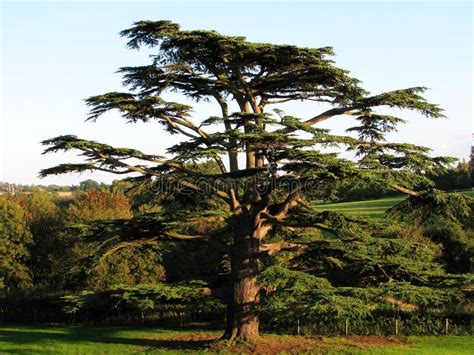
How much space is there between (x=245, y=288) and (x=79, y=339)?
1024 cm

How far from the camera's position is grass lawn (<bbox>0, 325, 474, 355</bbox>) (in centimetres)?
1894

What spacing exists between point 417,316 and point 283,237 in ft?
24.6

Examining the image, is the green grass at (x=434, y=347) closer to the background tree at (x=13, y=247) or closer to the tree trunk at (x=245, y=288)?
the tree trunk at (x=245, y=288)

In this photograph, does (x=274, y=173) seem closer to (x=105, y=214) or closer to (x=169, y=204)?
(x=169, y=204)

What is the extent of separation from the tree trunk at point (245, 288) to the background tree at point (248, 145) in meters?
Result: 0.04

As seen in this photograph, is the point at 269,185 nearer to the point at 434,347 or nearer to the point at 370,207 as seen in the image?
the point at 434,347

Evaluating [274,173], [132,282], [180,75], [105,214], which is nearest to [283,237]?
[274,173]

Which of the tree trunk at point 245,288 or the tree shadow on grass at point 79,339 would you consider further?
the tree shadow on grass at point 79,339

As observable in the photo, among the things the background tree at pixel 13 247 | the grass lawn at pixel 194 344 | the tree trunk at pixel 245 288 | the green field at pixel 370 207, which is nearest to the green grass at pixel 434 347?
the grass lawn at pixel 194 344

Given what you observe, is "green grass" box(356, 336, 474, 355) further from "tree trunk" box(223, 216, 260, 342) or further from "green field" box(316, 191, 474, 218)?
"green field" box(316, 191, 474, 218)

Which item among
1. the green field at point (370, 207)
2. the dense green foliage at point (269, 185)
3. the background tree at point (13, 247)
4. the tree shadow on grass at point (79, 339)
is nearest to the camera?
the dense green foliage at point (269, 185)

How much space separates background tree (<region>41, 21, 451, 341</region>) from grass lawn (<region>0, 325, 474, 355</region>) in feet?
5.30

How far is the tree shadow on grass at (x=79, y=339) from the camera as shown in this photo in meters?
20.6

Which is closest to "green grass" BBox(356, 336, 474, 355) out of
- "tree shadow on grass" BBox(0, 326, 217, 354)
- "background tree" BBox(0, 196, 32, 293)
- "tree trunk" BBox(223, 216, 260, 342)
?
"tree trunk" BBox(223, 216, 260, 342)
